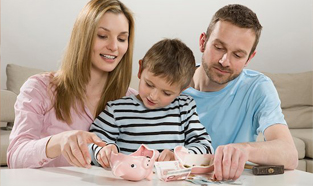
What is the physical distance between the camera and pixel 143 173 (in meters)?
1.15

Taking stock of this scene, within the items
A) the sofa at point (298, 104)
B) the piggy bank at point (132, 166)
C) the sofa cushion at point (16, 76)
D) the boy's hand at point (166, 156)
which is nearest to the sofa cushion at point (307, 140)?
the sofa at point (298, 104)

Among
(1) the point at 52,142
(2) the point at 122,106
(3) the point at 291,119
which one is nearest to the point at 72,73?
(2) the point at 122,106

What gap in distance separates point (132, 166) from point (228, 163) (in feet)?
0.89

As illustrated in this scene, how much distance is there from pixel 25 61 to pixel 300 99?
8.93ft

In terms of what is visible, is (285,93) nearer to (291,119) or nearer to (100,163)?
(291,119)

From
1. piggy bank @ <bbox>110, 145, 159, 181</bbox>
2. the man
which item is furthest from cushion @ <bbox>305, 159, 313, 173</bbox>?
piggy bank @ <bbox>110, 145, 159, 181</bbox>

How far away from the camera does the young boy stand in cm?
150

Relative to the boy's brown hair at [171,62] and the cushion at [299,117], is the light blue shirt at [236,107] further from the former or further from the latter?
the cushion at [299,117]

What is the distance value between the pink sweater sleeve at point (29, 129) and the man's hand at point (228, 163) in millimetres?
515

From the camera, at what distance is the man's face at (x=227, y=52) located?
1.88 meters

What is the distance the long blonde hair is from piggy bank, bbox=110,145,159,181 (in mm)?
519

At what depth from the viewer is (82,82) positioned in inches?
66.1

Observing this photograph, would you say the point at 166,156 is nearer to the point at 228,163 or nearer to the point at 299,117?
the point at 228,163

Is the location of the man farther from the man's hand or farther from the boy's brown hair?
the man's hand
